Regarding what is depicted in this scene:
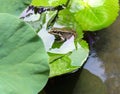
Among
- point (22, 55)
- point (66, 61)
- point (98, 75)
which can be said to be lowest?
point (98, 75)

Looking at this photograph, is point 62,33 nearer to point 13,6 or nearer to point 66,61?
point 66,61

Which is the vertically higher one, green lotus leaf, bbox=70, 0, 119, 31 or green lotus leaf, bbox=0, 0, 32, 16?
green lotus leaf, bbox=0, 0, 32, 16

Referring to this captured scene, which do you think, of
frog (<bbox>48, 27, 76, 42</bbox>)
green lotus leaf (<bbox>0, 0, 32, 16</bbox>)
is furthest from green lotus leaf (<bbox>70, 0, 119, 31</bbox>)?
green lotus leaf (<bbox>0, 0, 32, 16</bbox>)

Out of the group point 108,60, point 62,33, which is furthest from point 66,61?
point 108,60

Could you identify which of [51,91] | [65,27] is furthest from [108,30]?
[51,91]

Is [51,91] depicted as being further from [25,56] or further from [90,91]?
[25,56]

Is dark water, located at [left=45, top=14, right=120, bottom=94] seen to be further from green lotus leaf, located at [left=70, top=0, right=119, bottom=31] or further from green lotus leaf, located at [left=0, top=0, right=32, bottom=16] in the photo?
green lotus leaf, located at [left=0, top=0, right=32, bottom=16]

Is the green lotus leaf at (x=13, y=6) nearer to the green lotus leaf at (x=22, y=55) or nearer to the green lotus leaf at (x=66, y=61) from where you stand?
the green lotus leaf at (x=22, y=55)

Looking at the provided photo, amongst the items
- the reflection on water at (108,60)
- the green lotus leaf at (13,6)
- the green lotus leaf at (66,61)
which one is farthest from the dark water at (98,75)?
the green lotus leaf at (13,6)
